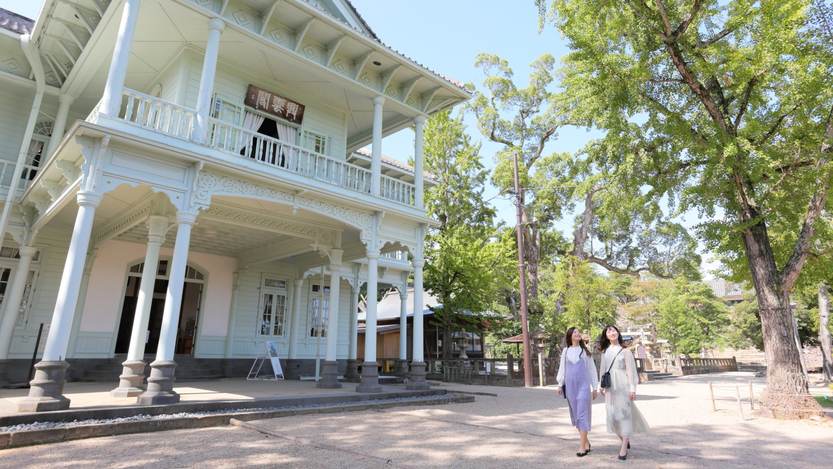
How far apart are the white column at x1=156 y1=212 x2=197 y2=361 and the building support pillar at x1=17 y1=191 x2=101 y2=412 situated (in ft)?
4.10

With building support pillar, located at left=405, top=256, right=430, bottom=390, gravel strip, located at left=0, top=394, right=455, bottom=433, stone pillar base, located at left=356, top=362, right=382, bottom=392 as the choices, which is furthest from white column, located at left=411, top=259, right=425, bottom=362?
gravel strip, located at left=0, top=394, right=455, bottom=433

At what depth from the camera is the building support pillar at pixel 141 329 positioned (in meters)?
8.11

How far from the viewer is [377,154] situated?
11.2m

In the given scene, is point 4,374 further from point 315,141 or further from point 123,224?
point 315,141

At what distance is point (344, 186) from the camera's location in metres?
10.3

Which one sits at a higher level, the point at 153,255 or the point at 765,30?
the point at 765,30

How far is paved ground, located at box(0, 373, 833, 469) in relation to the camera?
4973 millimetres

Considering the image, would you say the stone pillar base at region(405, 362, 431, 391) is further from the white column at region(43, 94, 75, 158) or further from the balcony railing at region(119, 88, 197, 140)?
the white column at region(43, 94, 75, 158)

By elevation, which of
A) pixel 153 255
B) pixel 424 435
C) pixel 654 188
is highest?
pixel 654 188

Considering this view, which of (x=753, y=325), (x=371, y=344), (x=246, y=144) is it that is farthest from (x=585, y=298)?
(x=753, y=325)

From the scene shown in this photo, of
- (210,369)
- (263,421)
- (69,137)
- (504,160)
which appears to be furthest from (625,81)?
(504,160)

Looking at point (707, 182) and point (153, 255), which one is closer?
point (153, 255)

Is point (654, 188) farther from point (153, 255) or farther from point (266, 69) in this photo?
point (153, 255)

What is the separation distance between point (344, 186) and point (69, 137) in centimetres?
508
